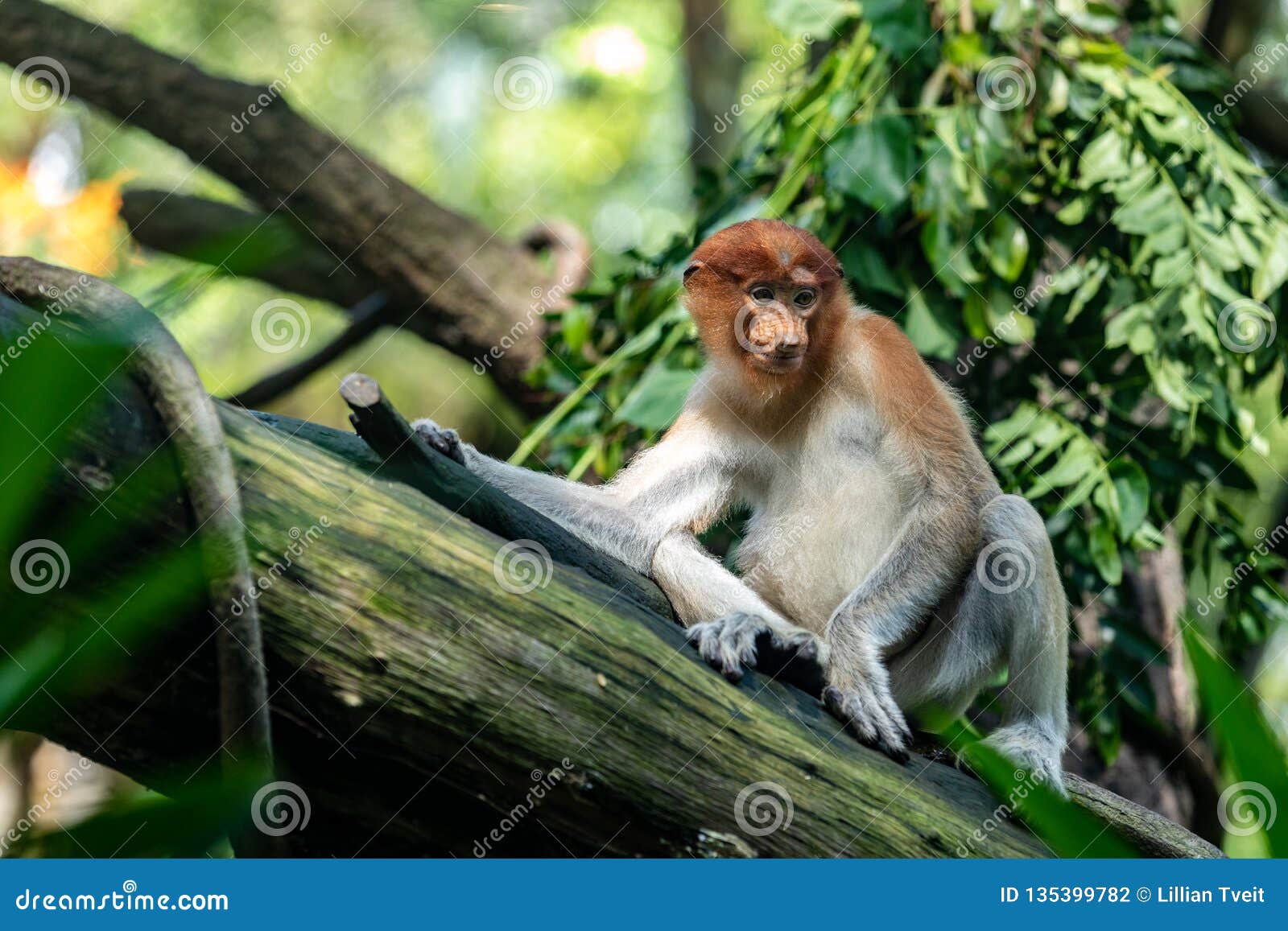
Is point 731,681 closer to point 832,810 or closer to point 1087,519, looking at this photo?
point 832,810

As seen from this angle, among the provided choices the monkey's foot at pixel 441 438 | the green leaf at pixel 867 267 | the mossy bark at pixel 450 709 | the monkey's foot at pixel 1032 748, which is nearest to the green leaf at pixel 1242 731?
the mossy bark at pixel 450 709

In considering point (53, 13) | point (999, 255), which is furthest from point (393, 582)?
point (53, 13)

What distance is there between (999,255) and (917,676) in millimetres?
2088

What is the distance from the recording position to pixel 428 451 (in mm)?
3490

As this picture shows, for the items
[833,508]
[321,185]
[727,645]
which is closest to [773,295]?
[833,508]

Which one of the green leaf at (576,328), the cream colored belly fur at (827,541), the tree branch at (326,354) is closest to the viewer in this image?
the cream colored belly fur at (827,541)

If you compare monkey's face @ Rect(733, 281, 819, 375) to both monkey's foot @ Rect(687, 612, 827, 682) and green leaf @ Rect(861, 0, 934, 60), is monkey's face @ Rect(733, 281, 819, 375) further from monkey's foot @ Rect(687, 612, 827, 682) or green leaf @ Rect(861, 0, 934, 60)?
green leaf @ Rect(861, 0, 934, 60)

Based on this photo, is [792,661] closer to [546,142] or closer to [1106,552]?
[1106,552]

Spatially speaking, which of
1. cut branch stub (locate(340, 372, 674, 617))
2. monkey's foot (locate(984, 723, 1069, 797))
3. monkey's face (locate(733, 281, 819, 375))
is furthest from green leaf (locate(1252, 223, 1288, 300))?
cut branch stub (locate(340, 372, 674, 617))

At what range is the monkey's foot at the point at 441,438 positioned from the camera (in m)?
4.18

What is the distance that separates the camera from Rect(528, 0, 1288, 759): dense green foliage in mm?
5246

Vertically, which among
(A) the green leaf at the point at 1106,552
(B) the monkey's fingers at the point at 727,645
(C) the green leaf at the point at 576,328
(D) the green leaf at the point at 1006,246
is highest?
(D) the green leaf at the point at 1006,246

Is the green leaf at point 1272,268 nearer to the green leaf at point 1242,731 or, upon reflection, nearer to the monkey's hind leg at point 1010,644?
the monkey's hind leg at point 1010,644

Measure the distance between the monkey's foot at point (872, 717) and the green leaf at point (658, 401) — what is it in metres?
1.74
